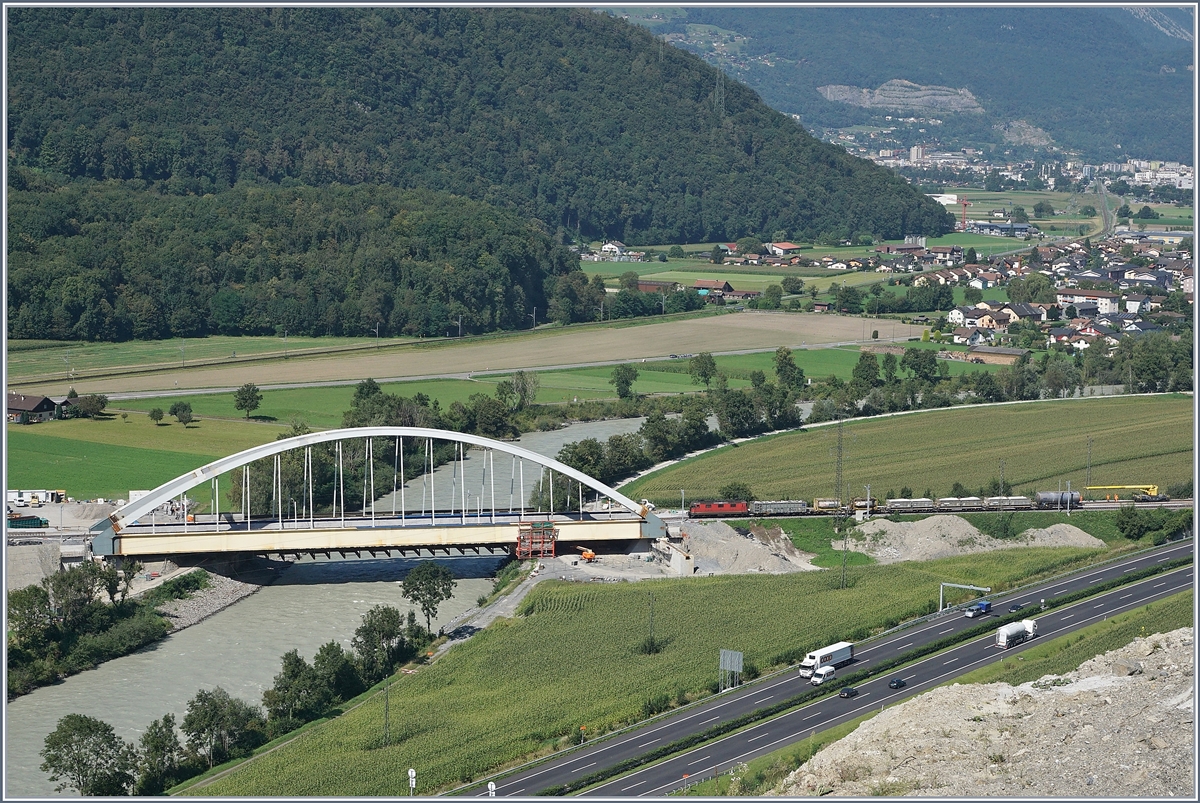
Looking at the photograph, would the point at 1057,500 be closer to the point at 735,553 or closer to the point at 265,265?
the point at 735,553

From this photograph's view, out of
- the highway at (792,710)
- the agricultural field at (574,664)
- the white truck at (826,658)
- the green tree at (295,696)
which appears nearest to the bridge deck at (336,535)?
the agricultural field at (574,664)

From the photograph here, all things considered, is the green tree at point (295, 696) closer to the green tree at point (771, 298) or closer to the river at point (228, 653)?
the river at point (228, 653)

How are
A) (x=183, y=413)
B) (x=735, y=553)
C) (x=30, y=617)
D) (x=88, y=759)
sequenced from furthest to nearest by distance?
(x=183, y=413)
(x=735, y=553)
(x=30, y=617)
(x=88, y=759)

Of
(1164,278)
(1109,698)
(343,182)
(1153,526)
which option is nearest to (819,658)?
(1109,698)

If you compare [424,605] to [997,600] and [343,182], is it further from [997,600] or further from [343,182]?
[343,182]

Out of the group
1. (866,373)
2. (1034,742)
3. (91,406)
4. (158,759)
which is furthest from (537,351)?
(1034,742)

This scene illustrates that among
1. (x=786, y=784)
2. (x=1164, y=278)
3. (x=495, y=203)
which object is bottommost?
(x=786, y=784)
